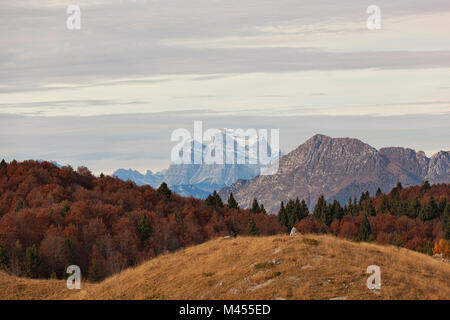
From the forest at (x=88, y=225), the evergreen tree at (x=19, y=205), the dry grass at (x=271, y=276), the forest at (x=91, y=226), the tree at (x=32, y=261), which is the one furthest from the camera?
the evergreen tree at (x=19, y=205)

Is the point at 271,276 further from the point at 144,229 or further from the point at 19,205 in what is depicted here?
the point at 19,205

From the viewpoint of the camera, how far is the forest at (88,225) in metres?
110

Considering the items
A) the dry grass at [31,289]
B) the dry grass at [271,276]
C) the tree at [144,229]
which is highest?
the dry grass at [271,276]

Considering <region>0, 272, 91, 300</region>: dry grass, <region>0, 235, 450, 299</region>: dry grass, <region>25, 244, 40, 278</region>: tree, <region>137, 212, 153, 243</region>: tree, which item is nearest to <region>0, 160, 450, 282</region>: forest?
<region>25, 244, 40, 278</region>: tree

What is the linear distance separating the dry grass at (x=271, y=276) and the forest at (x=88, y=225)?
47.5m

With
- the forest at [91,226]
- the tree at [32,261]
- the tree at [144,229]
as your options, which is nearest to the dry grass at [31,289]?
the forest at [91,226]

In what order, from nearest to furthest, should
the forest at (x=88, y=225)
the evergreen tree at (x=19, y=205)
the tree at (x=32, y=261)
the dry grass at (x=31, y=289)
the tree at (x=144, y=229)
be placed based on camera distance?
the dry grass at (x=31, y=289)
the tree at (x=32, y=261)
the forest at (x=88, y=225)
the tree at (x=144, y=229)
the evergreen tree at (x=19, y=205)

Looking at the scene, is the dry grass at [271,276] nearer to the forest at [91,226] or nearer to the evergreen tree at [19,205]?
the forest at [91,226]
